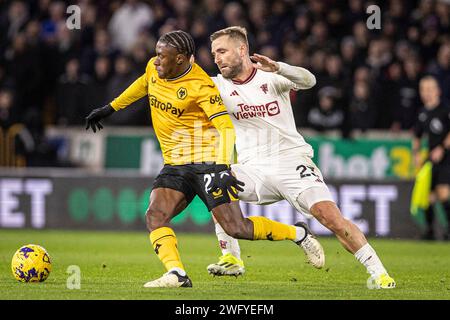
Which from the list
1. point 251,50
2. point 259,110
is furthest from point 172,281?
point 251,50

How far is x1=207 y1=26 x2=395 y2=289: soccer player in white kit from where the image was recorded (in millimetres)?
9133

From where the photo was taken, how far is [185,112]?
8.86 m

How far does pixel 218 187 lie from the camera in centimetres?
862

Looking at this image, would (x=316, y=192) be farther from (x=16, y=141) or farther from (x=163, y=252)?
(x=16, y=141)

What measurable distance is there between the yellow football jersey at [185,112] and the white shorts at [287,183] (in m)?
0.69

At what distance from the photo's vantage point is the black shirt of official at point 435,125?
15312 mm

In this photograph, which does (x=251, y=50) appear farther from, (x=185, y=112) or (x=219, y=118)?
(x=219, y=118)

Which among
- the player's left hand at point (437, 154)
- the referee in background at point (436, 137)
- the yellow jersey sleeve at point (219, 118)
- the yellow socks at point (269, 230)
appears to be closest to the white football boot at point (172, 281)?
the yellow socks at point (269, 230)

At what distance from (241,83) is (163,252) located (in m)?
1.92

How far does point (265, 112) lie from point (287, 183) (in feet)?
2.32

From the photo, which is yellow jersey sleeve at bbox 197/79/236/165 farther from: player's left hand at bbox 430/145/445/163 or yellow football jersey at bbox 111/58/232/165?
player's left hand at bbox 430/145/445/163

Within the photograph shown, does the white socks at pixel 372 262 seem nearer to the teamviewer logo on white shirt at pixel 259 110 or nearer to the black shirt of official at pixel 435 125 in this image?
A: the teamviewer logo on white shirt at pixel 259 110

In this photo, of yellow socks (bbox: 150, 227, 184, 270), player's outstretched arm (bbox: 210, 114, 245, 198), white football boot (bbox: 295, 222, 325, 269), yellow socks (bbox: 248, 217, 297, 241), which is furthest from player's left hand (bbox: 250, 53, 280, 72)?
white football boot (bbox: 295, 222, 325, 269)

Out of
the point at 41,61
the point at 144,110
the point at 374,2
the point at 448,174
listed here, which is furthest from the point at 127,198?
the point at 374,2
